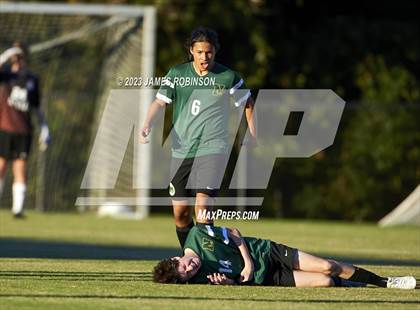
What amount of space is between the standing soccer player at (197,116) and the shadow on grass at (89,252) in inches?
79.0

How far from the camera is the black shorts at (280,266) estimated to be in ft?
31.1

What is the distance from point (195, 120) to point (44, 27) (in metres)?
12.7

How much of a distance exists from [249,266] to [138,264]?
2.35 metres

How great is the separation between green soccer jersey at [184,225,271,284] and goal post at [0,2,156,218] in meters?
12.5

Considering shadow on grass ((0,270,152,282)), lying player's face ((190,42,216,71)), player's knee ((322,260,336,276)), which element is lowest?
shadow on grass ((0,270,152,282))

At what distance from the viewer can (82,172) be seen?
78.5ft

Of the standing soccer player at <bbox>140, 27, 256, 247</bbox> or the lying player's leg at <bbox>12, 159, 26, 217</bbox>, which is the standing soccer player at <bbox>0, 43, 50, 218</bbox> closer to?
the lying player's leg at <bbox>12, 159, 26, 217</bbox>

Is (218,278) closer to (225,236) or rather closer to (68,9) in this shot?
(225,236)

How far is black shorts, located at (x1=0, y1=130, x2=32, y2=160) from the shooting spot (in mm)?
18906

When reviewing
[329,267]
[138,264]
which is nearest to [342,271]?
[329,267]

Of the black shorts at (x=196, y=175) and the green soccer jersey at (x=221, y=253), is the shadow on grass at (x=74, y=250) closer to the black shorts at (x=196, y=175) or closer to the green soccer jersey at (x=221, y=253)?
the black shorts at (x=196, y=175)

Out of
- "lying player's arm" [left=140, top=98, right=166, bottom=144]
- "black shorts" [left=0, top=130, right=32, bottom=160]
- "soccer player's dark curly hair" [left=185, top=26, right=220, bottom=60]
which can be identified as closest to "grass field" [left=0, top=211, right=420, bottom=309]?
"black shorts" [left=0, top=130, right=32, bottom=160]

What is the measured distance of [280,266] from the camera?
→ 378 inches

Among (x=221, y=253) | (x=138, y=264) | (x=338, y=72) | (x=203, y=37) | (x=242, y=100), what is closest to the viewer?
(x=221, y=253)
